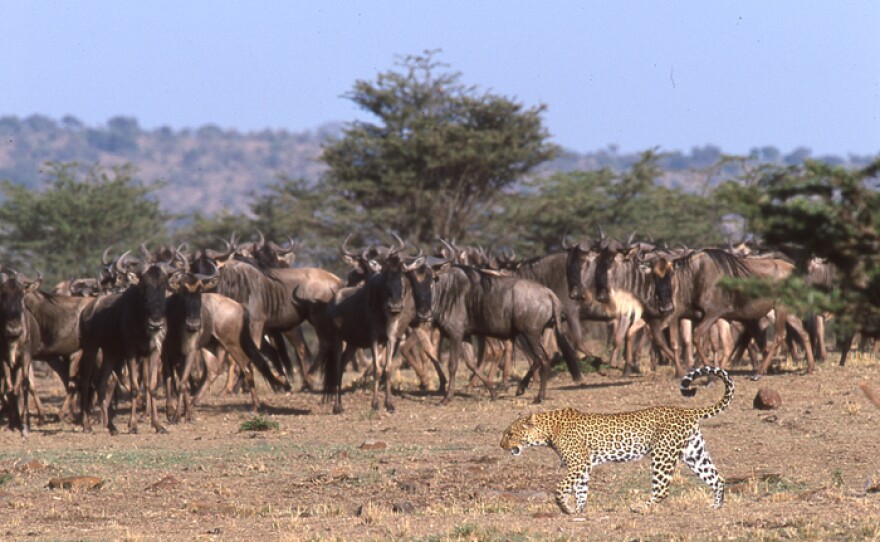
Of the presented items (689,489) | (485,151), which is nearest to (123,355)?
(689,489)

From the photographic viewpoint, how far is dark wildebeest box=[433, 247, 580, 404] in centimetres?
1841

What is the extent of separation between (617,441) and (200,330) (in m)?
8.25

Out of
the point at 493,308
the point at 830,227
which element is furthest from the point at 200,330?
the point at 830,227

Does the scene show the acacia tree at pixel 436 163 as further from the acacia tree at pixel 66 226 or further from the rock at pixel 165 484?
the rock at pixel 165 484

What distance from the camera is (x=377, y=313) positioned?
1767 centimetres

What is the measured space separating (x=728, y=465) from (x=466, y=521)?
3.27 metres

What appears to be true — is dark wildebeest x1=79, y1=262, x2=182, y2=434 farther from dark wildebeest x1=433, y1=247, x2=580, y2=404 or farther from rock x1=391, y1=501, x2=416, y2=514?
rock x1=391, y1=501, x2=416, y2=514

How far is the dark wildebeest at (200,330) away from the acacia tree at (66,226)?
21.0 metres

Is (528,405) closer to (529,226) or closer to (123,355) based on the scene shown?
(123,355)

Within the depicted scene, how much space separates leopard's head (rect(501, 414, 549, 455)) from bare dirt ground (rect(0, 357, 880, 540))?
46cm

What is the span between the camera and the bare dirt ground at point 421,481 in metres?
8.96

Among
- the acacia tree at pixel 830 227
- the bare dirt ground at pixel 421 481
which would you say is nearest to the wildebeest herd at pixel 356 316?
the bare dirt ground at pixel 421 481

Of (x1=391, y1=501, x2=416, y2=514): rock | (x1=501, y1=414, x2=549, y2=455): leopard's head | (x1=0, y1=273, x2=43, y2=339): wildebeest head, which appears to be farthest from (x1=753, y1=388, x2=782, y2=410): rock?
(x1=0, y1=273, x2=43, y2=339): wildebeest head

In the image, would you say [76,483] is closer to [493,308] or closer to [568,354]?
[493,308]
